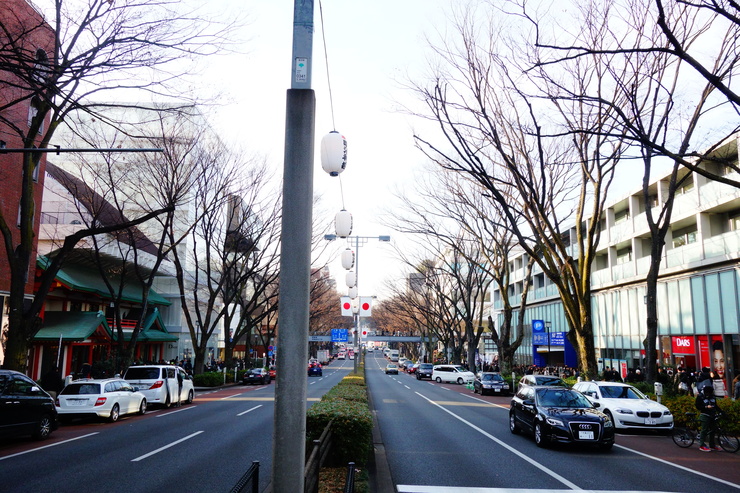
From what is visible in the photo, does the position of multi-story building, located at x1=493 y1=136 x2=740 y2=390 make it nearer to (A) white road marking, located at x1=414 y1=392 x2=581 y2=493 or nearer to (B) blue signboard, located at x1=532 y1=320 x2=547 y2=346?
(B) blue signboard, located at x1=532 y1=320 x2=547 y2=346

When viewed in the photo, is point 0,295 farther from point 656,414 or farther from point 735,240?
point 735,240

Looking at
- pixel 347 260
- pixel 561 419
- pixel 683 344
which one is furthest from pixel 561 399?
pixel 683 344

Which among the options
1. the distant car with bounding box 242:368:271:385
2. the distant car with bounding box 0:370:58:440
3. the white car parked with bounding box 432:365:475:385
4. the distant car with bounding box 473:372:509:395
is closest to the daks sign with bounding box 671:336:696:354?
the distant car with bounding box 473:372:509:395

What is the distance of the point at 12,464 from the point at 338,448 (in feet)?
20.9

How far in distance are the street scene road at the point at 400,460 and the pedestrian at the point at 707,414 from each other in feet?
1.31

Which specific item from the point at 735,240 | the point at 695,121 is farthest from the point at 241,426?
the point at 735,240

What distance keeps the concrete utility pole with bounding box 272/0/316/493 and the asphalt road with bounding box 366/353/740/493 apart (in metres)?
5.14

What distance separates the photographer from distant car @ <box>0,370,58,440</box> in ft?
39.0

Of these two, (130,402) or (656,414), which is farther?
(130,402)

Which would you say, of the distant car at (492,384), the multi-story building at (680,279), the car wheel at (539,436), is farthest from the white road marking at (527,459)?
the distant car at (492,384)

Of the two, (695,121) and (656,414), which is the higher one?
(695,121)

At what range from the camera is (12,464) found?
10.1 m

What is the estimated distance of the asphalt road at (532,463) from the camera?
29.9ft

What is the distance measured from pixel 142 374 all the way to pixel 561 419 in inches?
651
